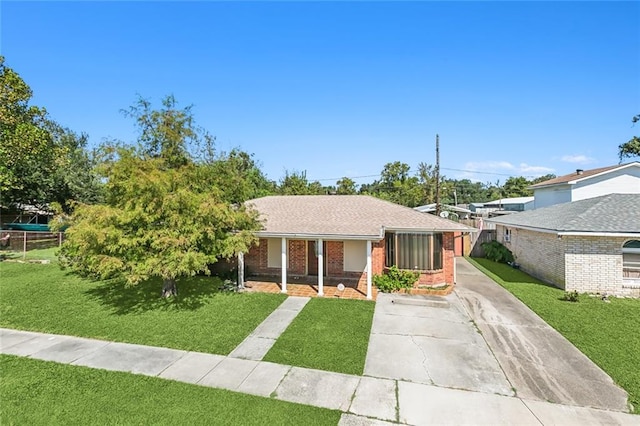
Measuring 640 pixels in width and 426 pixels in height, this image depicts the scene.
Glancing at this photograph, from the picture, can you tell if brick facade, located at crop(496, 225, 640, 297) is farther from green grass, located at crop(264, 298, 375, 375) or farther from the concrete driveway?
green grass, located at crop(264, 298, 375, 375)

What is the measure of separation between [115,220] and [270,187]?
32822mm

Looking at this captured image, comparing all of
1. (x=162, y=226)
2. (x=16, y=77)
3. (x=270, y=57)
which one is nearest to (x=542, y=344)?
(x=162, y=226)

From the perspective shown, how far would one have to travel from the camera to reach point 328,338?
7.75 metres

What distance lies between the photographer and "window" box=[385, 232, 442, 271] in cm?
1233

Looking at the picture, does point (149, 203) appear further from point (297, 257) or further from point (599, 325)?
point (599, 325)

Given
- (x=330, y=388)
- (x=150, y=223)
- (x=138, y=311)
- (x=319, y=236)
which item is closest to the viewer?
(x=330, y=388)

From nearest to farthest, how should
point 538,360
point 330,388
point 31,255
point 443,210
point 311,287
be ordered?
point 330,388
point 538,360
point 311,287
point 31,255
point 443,210

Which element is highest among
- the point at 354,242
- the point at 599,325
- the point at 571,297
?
the point at 354,242

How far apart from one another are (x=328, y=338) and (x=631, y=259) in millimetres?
12405

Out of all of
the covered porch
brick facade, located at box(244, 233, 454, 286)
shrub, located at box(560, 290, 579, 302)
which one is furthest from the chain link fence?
shrub, located at box(560, 290, 579, 302)

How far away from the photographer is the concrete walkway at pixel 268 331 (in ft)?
23.0

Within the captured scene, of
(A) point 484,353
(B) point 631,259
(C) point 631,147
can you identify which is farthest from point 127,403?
(C) point 631,147

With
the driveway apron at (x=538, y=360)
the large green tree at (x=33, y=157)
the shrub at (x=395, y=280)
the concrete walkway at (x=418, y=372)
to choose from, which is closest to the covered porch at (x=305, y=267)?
the shrub at (x=395, y=280)

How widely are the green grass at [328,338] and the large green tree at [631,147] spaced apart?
133 ft
